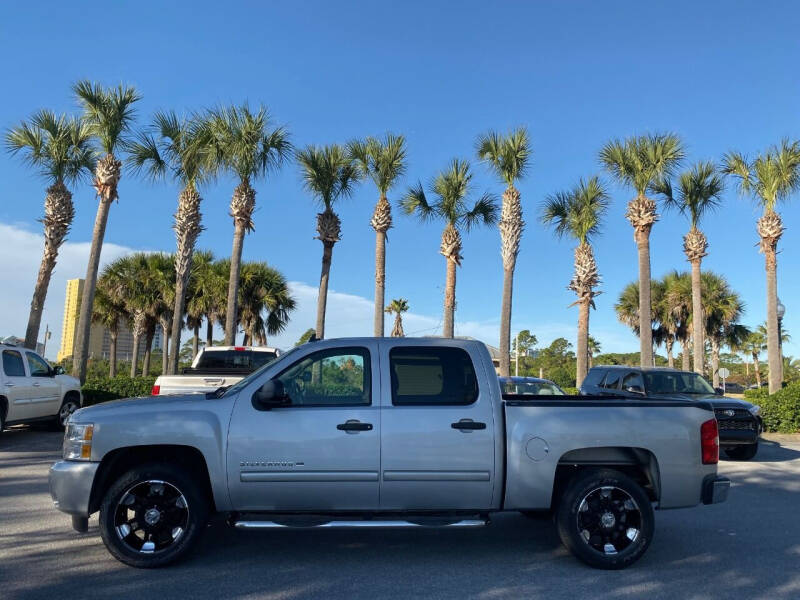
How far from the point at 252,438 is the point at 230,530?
6.23ft

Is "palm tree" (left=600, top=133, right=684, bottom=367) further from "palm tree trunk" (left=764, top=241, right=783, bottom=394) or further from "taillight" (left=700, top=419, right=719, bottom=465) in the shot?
"taillight" (left=700, top=419, right=719, bottom=465)

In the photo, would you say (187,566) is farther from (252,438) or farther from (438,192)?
(438,192)

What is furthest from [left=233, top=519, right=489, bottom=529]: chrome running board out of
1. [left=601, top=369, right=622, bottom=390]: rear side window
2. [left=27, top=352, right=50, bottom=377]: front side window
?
[left=27, top=352, right=50, bottom=377]: front side window

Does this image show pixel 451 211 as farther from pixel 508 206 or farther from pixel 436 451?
pixel 436 451

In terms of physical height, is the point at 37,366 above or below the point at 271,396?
above

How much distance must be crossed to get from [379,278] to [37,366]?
551 inches

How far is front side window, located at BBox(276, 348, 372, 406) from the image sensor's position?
5.40m

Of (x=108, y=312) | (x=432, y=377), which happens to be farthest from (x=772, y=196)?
(x=108, y=312)

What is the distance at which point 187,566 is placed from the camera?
5.26m

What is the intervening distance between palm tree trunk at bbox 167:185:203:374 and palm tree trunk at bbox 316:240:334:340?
4.76 meters

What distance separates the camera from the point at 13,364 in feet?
41.2

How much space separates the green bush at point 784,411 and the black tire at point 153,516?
17.2m

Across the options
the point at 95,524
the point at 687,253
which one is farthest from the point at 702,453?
the point at 687,253

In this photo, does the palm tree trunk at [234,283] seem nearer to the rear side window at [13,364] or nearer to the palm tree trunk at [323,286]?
the palm tree trunk at [323,286]
